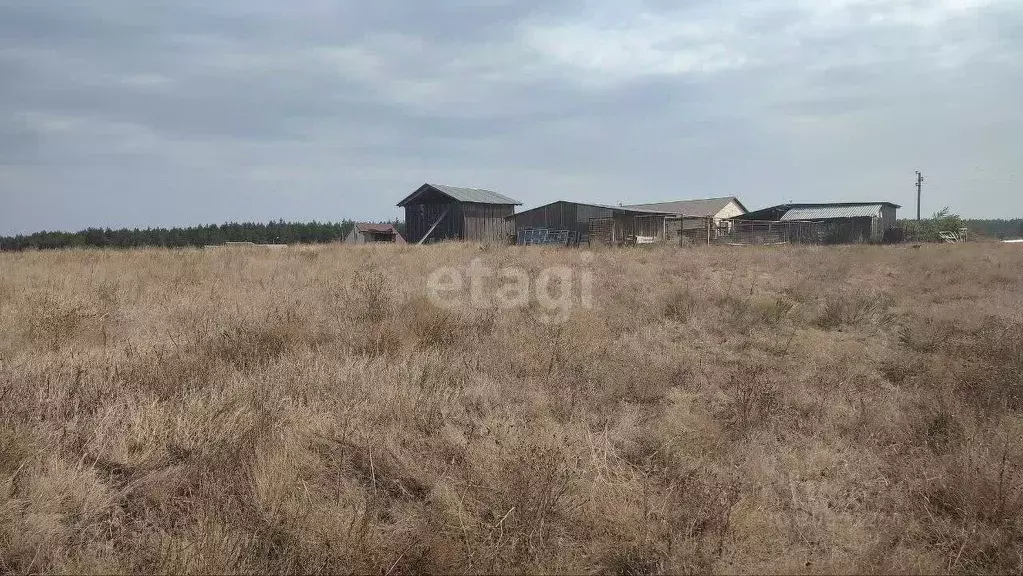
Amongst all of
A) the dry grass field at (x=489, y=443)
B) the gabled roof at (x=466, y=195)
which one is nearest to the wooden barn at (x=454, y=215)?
the gabled roof at (x=466, y=195)

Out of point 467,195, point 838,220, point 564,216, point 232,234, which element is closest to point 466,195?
point 467,195

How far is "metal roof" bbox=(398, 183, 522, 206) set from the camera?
32.0 metres

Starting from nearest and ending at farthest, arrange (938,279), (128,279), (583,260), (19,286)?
(19,286)
(128,279)
(938,279)
(583,260)

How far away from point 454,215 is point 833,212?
30903 millimetres

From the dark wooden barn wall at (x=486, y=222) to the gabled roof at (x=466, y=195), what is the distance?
312 mm

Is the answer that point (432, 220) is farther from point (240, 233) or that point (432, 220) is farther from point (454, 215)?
point (240, 233)

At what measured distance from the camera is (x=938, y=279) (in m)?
12.2

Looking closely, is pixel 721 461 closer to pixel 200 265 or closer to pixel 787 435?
pixel 787 435

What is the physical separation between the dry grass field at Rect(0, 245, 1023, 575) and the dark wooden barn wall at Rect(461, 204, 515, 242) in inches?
1000

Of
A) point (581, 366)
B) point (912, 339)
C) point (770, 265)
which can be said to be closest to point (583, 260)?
point (770, 265)

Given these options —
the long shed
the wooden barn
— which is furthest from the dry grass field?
the wooden barn

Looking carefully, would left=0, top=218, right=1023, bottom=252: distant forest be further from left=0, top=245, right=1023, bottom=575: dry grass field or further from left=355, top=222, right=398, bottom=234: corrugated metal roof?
left=0, top=245, right=1023, bottom=575: dry grass field

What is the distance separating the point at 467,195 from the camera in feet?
108

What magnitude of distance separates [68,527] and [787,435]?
4.27 metres
